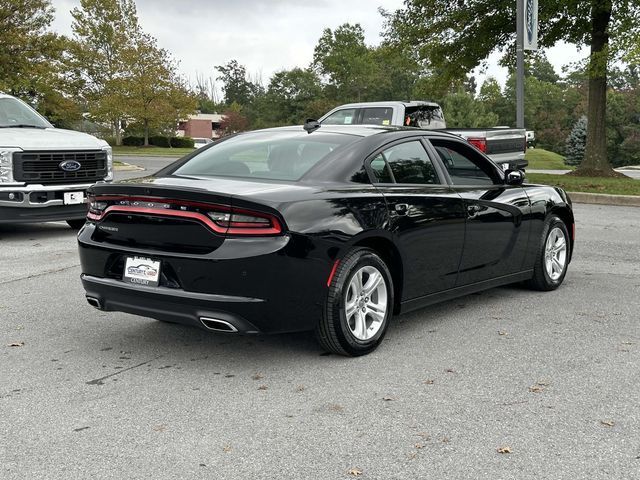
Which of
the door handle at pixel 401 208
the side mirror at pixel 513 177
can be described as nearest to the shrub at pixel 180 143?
the side mirror at pixel 513 177

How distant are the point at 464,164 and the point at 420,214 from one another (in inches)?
43.7

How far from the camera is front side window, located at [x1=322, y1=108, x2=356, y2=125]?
16297 mm

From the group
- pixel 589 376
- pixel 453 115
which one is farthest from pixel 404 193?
pixel 453 115

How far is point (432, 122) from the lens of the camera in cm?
1669

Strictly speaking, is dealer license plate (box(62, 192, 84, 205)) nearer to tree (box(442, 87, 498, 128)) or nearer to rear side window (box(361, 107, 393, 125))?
rear side window (box(361, 107, 393, 125))

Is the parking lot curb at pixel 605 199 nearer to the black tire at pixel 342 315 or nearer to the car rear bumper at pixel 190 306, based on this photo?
the black tire at pixel 342 315

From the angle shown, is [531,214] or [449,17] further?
[449,17]

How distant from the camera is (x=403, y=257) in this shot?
17.2 feet

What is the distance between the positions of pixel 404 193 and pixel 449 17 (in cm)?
1911

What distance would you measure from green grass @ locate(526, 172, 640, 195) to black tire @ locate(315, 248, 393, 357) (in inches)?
492

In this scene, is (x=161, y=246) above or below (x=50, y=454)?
above

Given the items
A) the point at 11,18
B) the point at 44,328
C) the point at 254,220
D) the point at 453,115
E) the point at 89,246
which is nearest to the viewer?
the point at 254,220

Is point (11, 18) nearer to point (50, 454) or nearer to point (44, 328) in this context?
point (44, 328)

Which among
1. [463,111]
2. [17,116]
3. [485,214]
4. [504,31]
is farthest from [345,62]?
[485,214]
